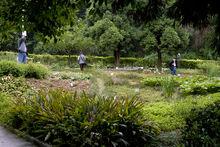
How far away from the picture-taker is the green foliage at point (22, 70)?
56.5ft

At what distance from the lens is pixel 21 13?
6.59 metres

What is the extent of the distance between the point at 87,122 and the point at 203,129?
2.05m

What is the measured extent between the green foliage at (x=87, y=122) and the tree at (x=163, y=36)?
78.5 feet

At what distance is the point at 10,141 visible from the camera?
863 cm

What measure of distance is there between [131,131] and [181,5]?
3012mm

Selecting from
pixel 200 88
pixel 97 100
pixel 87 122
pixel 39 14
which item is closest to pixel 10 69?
pixel 200 88

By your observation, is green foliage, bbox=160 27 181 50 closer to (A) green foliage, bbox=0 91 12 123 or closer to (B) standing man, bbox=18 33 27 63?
(B) standing man, bbox=18 33 27 63

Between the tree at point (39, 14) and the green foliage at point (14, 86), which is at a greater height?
the tree at point (39, 14)

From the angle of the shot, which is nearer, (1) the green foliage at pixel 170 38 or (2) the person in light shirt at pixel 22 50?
(2) the person in light shirt at pixel 22 50

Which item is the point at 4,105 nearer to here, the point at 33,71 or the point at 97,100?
the point at 97,100

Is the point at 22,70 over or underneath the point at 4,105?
over

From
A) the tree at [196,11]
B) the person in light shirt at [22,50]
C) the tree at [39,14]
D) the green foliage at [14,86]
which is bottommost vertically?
the green foliage at [14,86]

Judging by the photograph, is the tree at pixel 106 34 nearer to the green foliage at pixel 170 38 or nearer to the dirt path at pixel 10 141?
the green foliage at pixel 170 38

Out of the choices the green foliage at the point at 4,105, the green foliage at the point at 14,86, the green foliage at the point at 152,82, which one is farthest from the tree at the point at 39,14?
the green foliage at the point at 152,82
